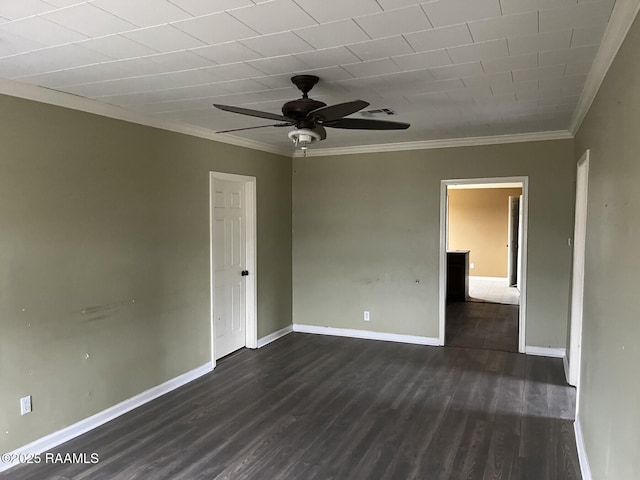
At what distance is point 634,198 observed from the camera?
1710 mm

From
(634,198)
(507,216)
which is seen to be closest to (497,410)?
(634,198)

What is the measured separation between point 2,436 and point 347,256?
157 inches

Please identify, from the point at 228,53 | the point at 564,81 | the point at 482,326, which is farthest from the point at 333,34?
the point at 482,326

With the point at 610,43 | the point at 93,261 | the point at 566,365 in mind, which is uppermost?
the point at 610,43

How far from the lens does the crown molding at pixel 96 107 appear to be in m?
2.87

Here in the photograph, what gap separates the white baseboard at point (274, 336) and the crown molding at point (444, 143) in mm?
2326

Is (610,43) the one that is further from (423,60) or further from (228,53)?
(228,53)

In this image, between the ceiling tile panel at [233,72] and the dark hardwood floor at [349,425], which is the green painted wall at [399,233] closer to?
the dark hardwood floor at [349,425]

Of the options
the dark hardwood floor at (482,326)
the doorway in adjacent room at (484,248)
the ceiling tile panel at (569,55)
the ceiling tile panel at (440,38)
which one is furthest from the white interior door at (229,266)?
the doorway in adjacent room at (484,248)

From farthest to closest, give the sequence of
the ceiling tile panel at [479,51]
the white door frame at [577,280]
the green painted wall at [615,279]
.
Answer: the white door frame at [577,280] < the ceiling tile panel at [479,51] < the green painted wall at [615,279]

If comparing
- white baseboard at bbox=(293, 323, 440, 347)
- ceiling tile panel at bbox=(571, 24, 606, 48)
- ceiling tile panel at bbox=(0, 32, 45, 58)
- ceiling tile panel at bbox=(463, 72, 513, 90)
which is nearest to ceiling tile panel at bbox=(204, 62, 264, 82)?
ceiling tile panel at bbox=(0, 32, 45, 58)

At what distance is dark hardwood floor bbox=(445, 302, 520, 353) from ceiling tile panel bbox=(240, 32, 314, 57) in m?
4.25

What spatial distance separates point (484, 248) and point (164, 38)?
980 cm

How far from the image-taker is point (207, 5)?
6.02ft
